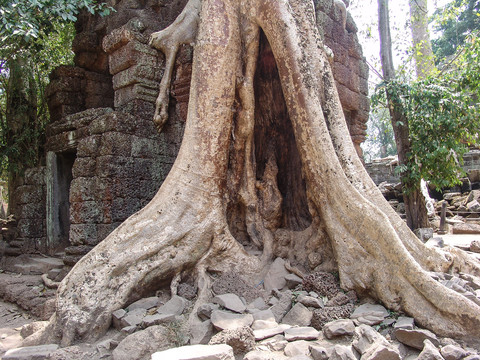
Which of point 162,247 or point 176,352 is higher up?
point 162,247

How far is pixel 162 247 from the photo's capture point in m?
2.75

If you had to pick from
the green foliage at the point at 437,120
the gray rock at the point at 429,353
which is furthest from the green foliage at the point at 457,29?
the gray rock at the point at 429,353

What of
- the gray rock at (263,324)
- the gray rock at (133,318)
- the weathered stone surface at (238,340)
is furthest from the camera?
the gray rock at (133,318)

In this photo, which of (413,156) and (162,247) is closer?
(162,247)

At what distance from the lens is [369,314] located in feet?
7.47

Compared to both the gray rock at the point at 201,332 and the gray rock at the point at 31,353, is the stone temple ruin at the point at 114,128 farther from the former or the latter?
the gray rock at the point at 201,332

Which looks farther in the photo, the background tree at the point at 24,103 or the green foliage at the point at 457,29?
the green foliage at the point at 457,29

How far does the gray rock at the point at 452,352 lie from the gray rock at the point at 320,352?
0.52m

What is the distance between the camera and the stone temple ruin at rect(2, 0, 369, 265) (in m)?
3.74

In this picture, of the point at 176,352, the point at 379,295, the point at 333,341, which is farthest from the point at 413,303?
the point at 176,352

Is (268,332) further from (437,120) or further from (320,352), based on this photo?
(437,120)

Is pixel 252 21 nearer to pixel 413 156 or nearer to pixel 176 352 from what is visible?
pixel 176 352

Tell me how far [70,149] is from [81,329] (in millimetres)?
2925

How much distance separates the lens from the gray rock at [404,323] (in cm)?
206
